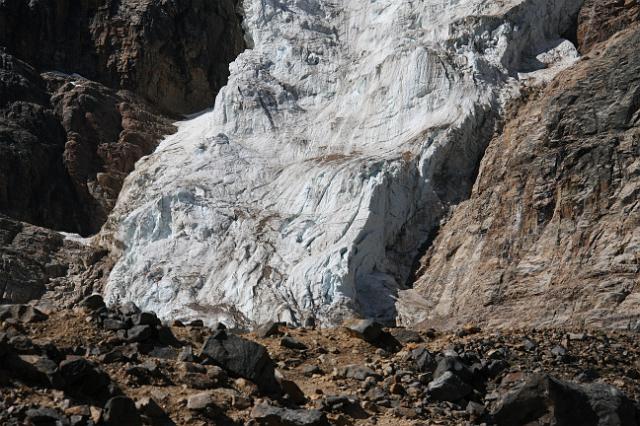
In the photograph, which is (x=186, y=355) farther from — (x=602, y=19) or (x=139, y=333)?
(x=602, y=19)

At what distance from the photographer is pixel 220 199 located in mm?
30188

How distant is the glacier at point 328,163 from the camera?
85.7 feet

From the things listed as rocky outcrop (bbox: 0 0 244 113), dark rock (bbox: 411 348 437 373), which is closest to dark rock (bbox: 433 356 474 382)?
dark rock (bbox: 411 348 437 373)

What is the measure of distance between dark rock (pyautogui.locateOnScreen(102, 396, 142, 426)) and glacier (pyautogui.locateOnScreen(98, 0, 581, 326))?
11962 millimetres

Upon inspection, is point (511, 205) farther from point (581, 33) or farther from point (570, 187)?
point (581, 33)

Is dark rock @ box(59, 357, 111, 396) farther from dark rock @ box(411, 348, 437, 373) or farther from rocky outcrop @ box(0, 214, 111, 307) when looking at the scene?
rocky outcrop @ box(0, 214, 111, 307)

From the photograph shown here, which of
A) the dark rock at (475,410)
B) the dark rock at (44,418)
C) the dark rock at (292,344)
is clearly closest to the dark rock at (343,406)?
the dark rock at (475,410)

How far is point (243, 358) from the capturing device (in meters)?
14.8

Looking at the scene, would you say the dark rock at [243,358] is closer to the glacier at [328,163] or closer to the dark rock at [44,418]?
the dark rock at [44,418]

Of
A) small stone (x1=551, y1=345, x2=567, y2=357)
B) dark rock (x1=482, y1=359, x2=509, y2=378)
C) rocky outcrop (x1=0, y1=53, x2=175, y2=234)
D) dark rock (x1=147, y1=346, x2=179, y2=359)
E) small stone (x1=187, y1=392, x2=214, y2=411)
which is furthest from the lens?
rocky outcrop (x1=0, y1=53, x2=175, y2=234)

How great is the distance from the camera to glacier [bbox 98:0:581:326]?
26.1m

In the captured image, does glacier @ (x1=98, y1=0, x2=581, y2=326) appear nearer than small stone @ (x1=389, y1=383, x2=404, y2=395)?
No

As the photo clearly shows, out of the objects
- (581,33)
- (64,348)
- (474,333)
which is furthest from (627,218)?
(64,348)

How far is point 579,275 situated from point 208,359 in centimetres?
1058
